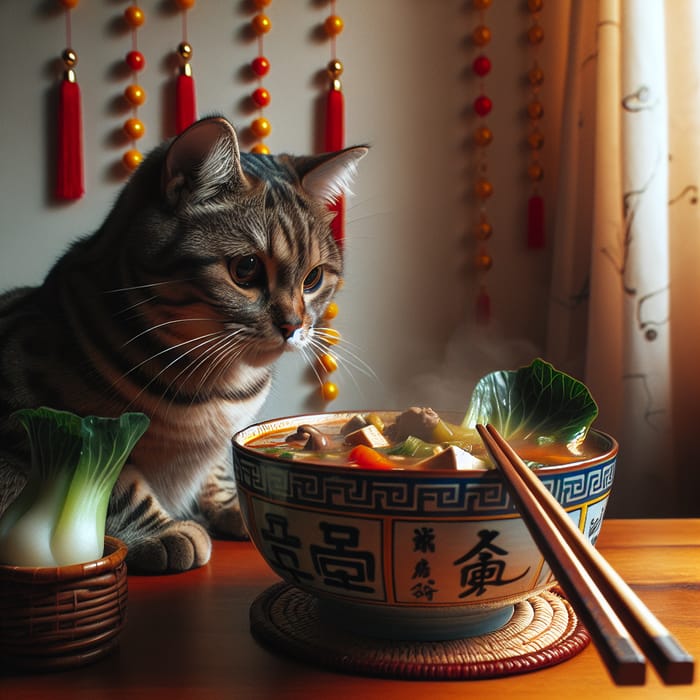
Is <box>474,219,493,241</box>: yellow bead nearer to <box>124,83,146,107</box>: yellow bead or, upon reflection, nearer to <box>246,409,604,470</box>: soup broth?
<box>124,83,146,107</box>: yellow bead

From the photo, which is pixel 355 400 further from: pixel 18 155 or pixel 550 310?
pixel 18 155

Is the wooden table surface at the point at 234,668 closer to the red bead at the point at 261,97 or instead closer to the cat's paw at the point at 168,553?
the cat's paw at the point at 168,553

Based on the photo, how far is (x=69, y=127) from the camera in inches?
60.9

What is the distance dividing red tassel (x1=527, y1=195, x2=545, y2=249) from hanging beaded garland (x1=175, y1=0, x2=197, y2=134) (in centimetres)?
69

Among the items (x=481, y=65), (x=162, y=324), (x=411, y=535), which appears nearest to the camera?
(x=411, y=535)

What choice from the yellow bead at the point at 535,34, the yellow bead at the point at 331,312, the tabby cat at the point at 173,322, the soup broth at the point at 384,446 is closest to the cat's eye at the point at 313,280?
the tabby cat at the point at 173,322

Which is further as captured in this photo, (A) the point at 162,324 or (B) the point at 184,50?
(B) the point at 184,50

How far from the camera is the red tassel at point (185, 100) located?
158 centimetres

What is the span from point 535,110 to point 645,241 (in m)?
0.42

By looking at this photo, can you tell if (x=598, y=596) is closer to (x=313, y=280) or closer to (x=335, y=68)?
(x=313, y=280)

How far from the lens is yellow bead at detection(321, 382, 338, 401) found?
1706 millimetres

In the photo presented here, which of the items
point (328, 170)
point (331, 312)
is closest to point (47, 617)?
point (328, 170)

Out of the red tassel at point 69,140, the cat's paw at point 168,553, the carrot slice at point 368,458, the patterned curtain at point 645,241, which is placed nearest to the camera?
the carrot slice at point 368,458

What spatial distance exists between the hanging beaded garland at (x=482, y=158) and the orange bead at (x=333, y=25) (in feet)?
0.88
